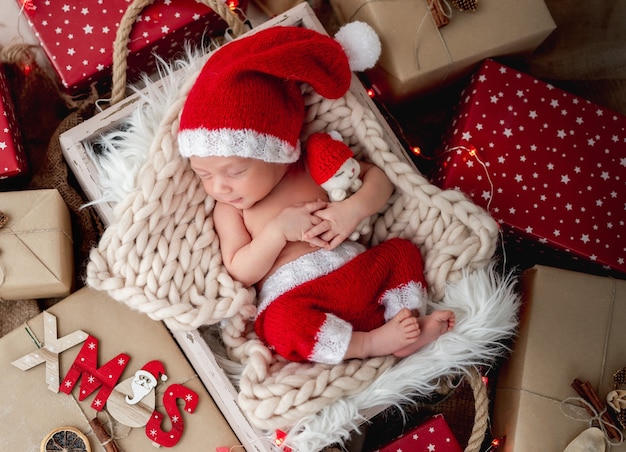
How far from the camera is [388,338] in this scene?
1.11m

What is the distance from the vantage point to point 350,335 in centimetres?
110

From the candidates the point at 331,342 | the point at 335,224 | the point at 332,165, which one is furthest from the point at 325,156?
the point at 331,342

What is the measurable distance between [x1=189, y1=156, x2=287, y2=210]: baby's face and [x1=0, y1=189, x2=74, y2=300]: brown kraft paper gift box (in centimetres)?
33

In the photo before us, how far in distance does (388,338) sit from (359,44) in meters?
0.60

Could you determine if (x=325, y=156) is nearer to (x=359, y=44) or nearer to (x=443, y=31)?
(x=359, y=44)

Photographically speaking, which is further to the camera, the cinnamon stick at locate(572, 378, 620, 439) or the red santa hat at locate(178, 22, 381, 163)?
the cinnamon stick at locate(572, 378, 620, 439)

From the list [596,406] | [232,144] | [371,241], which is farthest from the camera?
[371,241]

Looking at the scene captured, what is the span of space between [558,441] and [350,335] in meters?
0.47

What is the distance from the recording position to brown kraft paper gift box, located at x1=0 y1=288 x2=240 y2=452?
1.15 m

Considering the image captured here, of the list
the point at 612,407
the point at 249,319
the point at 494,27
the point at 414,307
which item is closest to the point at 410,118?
the point at 494,27

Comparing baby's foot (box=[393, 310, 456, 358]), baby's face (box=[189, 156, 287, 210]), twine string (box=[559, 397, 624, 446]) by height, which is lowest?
twine string (box=[559, 397, 624, 446])

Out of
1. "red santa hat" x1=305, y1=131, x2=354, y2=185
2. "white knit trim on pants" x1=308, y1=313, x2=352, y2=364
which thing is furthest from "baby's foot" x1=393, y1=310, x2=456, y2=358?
"red santa hat" x1=305, y1=131, x2=354, y2=185

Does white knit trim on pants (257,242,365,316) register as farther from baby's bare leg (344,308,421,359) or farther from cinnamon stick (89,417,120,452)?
cinnamon stick (89,417,120,452)

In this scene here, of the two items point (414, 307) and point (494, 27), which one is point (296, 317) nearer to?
point (414, 307)
